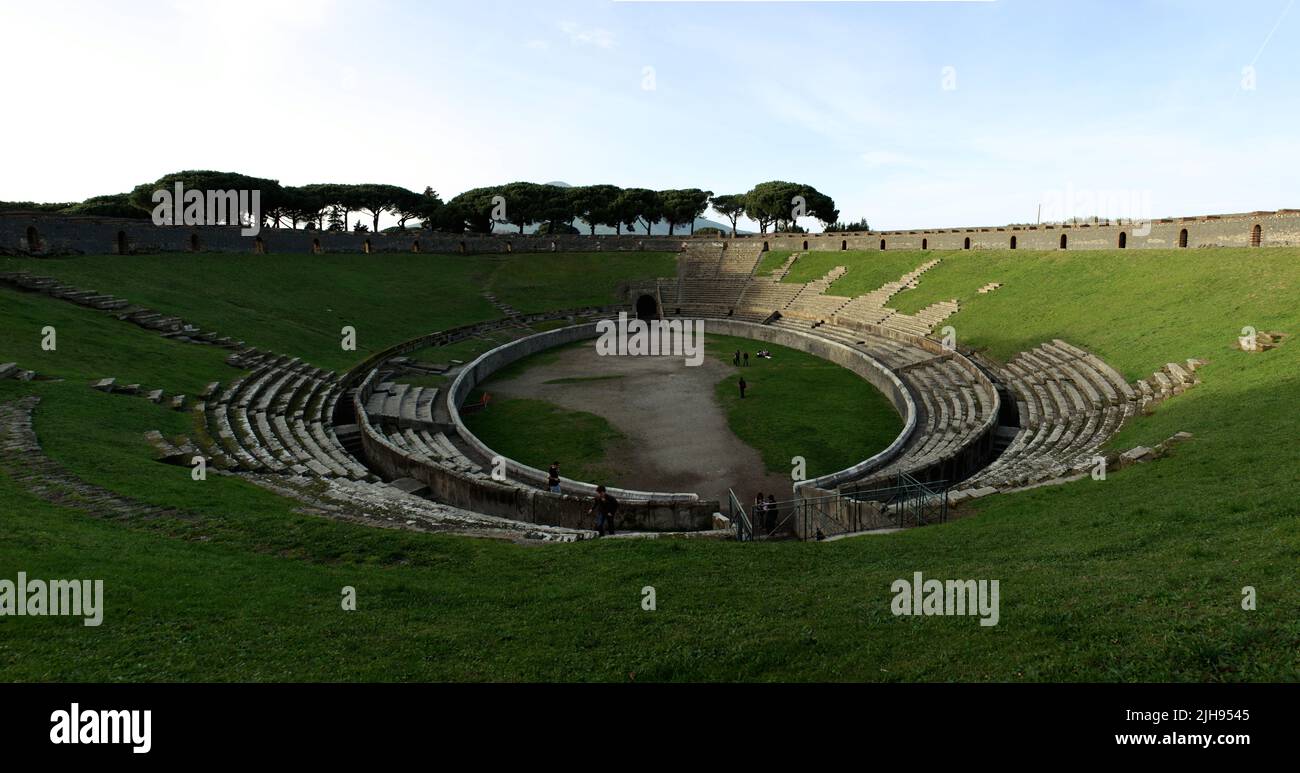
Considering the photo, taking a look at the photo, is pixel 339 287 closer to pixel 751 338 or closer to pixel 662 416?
pixel 662 416

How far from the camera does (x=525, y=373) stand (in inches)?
1410

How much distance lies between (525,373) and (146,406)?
63.7ft

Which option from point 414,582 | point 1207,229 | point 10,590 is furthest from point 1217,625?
point 1207,229

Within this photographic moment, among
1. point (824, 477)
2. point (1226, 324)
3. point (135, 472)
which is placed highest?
point (1226, 324)

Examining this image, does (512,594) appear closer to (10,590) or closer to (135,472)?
(10,590)

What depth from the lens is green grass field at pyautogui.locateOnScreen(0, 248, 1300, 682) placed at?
20.8 ft

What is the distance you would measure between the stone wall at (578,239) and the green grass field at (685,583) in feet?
61.6

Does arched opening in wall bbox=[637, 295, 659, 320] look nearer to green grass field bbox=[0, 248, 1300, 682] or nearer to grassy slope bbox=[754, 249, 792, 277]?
grassy slope bbox=[754, 249, 792, 277]

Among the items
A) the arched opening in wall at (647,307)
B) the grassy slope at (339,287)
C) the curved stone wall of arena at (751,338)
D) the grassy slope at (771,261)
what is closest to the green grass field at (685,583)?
the curved stone wall of arena at (751,338)

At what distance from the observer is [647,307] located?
179 feet

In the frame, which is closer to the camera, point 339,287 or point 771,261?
point 339,287

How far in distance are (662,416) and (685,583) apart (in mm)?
18165

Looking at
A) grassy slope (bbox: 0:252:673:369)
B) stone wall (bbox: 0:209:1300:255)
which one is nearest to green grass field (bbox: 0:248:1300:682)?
grassy slope (bbox: 0:252:673:369)

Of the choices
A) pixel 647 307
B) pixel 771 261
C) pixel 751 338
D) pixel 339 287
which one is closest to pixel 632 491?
pixel 751 338
